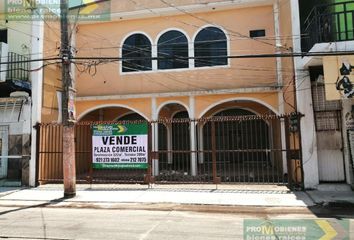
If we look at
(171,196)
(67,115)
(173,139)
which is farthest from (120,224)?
(173,139)

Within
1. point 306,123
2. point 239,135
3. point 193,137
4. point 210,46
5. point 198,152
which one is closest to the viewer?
point 306,123

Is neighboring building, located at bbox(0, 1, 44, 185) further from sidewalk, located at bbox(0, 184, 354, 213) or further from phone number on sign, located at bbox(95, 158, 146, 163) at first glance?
phone number on sign, located at bbox(95, 158, 146, 163)

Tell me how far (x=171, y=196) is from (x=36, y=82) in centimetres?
719

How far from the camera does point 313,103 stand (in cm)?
1209

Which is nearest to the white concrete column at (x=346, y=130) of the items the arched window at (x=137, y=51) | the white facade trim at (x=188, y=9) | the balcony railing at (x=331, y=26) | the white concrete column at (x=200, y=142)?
the balcony railing at (x=331, y=26)

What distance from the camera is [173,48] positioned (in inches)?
653

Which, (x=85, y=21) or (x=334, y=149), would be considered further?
(x=85, y=21)

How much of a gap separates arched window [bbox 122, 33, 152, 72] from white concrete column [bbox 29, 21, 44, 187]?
3.94 metres

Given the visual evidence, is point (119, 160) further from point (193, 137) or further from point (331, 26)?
point (331, 26)

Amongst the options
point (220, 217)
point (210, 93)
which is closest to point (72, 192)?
point (220, 217)

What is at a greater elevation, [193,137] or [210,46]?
[210,46]

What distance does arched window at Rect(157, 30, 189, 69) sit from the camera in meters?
16.5

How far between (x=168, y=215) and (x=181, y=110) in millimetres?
11798

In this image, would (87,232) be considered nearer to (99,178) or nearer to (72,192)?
(72,192)
